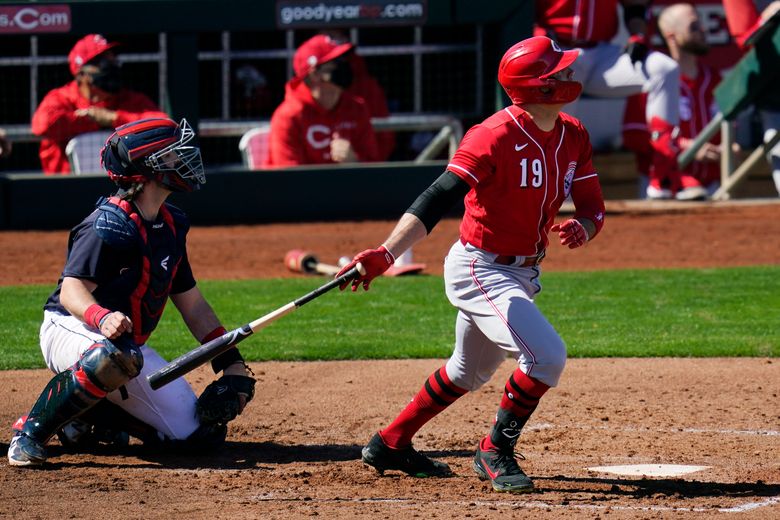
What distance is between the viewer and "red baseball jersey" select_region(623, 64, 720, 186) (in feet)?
42.8

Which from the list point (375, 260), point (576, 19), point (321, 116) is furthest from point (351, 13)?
point (375, 260)

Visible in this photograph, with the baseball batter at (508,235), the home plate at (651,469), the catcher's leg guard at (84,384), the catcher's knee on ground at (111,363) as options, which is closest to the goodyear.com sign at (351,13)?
the baseball batter at (508,235)

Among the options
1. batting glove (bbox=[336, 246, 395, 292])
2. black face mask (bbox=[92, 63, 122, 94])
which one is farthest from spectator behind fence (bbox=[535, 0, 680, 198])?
batting glove (bbox=[336, 246, 395, 292])

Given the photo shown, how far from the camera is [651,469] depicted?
4945 millimetres

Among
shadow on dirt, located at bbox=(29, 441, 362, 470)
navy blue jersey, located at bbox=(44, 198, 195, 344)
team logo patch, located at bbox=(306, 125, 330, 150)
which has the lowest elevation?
shadow on dirt, located at bbox=(29, 441, 362, 470)

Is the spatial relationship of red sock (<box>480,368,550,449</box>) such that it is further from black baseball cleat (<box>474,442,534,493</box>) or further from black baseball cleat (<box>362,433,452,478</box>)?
black baseball cleat (<box>362,433,452,478</box>)

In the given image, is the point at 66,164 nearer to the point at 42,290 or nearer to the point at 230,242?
the point at 230,242

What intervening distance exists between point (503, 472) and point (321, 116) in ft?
25.2

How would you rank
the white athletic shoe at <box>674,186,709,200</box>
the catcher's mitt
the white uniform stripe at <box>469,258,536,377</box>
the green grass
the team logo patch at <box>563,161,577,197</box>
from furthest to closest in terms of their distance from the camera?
1. the white athletic shoe at <box>674,186,709,200</box>
2. the green grass
3. the catcher's mitt
4. the team logo patch at <box>563,161,577,197</box>
5. the white uniform stripe at <box>469,258,536,377</box>

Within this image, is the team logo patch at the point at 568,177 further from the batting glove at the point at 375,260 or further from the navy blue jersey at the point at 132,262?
the navy blue jersey at the point at 132,262

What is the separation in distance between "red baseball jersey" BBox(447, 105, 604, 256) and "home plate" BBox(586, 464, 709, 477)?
898mm

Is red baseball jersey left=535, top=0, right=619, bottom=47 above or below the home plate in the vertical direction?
above

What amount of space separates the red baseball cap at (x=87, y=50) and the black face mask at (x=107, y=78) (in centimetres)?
14

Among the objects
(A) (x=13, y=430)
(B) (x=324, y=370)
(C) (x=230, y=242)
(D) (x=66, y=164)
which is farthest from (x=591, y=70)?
(A) (x=13, y=430)
